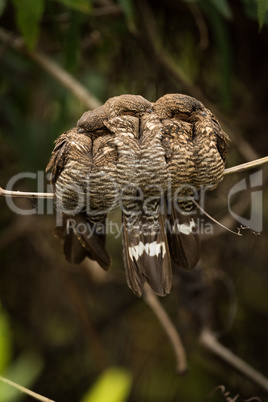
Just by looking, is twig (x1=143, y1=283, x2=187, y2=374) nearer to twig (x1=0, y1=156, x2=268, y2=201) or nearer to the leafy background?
the leafy background

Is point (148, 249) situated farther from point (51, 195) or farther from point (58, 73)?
A: point (58, 73)

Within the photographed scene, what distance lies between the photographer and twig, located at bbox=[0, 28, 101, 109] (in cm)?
206

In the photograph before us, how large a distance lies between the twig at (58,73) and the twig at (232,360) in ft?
3.80

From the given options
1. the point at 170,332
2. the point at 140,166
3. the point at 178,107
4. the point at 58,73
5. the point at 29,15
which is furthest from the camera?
the point at 58,73

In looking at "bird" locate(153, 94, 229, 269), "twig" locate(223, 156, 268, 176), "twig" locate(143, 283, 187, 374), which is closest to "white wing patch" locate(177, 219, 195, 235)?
"bird" locate(153, 94, 229, 269)

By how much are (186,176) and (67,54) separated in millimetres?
1087

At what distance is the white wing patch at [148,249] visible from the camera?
4.06 feet

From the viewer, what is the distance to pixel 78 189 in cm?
117

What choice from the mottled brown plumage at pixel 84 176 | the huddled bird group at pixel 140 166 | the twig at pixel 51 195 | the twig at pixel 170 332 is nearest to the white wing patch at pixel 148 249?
the huddled bird group at pixel 140 166

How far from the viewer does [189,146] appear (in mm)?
1169

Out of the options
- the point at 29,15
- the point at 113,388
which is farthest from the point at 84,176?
the point at 29,15

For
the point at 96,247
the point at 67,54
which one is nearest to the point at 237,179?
the point at 67,54

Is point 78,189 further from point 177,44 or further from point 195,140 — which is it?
point 177,44

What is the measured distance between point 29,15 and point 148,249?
3.29ft
